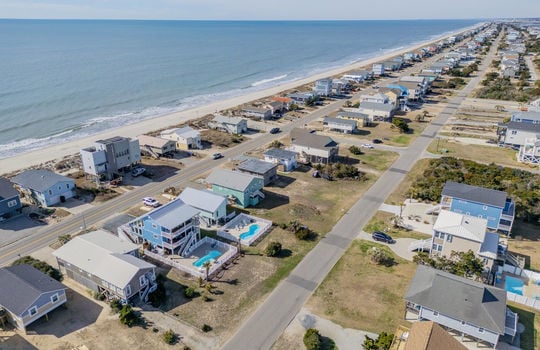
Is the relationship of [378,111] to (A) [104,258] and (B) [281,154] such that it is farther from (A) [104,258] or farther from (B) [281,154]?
(A) [104,258]

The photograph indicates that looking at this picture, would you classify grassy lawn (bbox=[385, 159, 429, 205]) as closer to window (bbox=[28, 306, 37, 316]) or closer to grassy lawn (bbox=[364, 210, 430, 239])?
grassy lawn (bbox=[364, 210, 430, 239])

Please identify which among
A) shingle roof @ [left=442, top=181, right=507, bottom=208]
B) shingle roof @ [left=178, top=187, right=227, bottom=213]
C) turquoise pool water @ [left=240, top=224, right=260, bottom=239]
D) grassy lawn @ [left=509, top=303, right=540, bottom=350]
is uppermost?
shingle roof @ [left=442, top=181, right=507, bottom=208]

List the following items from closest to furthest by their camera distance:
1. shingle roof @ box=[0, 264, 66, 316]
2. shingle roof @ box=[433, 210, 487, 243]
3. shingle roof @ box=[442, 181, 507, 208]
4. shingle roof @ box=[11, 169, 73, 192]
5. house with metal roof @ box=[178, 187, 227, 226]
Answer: shingle roof @ box=[0, 264, 66, 316] → shingle roof @ box=[433, 210, 487, 243] → shingle roof @ box=[442, 181, 507, 208] → house with metal roof @ box=[178, 187, 227, 226] → shingle roof @ box=[11, 169, 73, 192]

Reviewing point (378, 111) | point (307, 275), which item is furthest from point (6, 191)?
point (378, 111)

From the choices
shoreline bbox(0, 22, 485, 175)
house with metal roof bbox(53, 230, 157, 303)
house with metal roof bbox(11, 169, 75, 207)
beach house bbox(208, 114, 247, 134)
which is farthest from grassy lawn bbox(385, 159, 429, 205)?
shoreline bbox(0, 22, 485, 175)

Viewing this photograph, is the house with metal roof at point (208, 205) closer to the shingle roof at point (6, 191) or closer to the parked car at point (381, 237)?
the parked car at point (381, 237)
